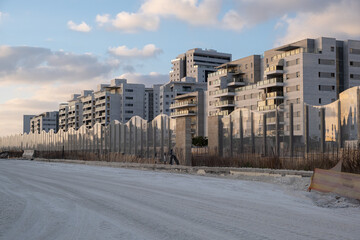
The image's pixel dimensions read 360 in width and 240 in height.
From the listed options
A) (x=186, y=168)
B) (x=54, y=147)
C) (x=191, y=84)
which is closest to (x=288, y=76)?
(x=54, y=147)

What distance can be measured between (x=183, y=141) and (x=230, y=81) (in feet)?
281


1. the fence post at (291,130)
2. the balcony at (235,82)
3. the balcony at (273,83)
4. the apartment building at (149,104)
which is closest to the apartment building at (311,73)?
the balcony at (273,83)

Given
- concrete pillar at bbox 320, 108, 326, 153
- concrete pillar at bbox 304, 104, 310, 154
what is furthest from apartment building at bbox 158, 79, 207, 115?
concrete pillar at bbox 320, 108, 326, 153

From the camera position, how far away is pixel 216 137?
2747cm

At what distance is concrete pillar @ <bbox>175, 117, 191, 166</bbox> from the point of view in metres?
28.8

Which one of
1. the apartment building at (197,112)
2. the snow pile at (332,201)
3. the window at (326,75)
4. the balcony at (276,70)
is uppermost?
the balcony at (276,70)

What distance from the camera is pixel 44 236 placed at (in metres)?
7.51

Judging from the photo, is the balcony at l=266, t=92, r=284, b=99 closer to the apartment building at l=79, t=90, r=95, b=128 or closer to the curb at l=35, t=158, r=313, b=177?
the curb at l=35, t=158, r=313, b=177

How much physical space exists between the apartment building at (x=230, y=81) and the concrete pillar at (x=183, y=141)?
75613 mm

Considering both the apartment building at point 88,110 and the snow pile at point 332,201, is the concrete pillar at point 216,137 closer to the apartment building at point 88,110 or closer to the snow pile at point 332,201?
the snow pile at point 332,201

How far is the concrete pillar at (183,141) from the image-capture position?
28.8m

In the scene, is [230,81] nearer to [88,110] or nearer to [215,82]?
[215,82]

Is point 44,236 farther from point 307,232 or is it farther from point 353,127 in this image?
point 353,127

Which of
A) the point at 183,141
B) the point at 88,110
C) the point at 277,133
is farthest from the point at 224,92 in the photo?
the point at 277,133
